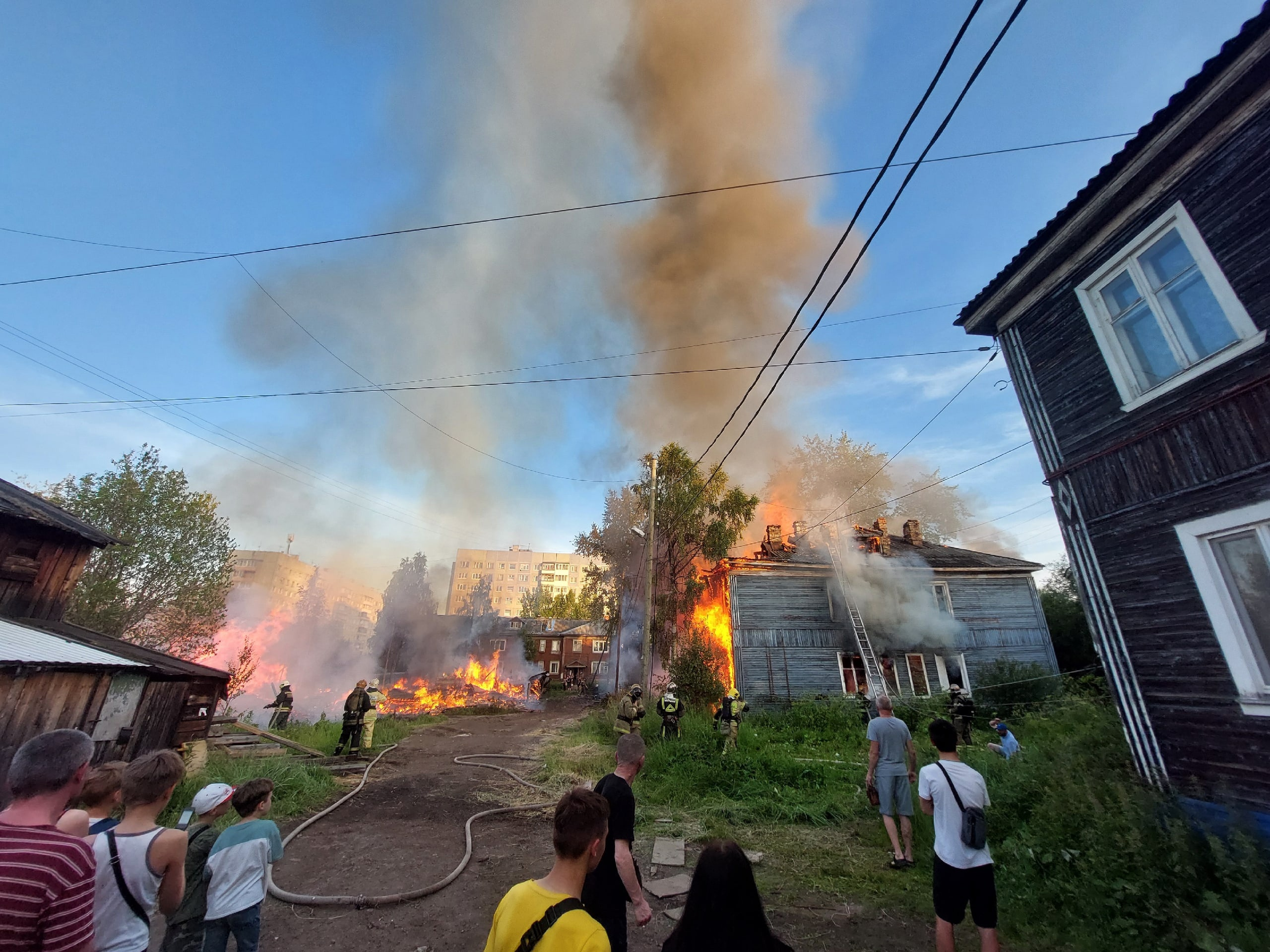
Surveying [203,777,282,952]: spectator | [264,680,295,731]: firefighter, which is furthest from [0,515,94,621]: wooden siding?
[203,777,282,952]: spectator

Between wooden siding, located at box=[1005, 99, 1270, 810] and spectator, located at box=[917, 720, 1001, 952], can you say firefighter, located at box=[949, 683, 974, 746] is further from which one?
spectator, located at box=[917, 720, 1001, 952]

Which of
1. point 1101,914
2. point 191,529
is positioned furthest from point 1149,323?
point 191,529

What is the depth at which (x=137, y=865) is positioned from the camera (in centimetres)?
281

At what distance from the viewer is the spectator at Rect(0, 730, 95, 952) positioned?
2.00 meters

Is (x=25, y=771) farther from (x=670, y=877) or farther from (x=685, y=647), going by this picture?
(x=685, y=647)

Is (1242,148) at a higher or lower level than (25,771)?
higher

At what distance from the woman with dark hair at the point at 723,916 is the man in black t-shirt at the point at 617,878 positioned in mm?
1213

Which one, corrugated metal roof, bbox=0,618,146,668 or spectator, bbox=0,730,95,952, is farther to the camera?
corrugated metal roof, bbox=0,618,146,668

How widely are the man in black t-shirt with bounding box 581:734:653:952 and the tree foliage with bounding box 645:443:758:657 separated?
20448 millimetres

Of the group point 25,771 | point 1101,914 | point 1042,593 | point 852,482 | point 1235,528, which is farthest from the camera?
point 852,482

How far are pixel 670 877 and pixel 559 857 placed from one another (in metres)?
5.18

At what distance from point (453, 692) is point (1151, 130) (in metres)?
39.5

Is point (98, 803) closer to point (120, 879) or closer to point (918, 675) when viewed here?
point (120, 879)

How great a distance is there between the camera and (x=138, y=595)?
2755 cm
